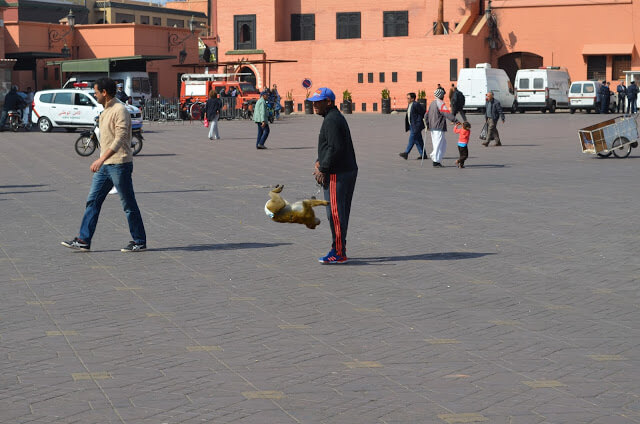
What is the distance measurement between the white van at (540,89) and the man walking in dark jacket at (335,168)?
43.2 m

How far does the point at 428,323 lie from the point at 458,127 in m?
13.3

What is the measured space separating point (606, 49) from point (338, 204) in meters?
51.1

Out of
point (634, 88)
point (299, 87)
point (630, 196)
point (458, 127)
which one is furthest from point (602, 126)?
point (299, 87)

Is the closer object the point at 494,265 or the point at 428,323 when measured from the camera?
the point at 428,323

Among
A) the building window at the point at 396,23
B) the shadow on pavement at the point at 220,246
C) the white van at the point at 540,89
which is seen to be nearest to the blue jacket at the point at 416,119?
the shadow on pavement at the point at 220,246

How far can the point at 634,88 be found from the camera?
48438 millimetres

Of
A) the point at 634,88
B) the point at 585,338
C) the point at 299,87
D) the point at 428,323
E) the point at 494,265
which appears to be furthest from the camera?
the point at 299,87

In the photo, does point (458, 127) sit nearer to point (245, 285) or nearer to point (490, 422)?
point (245, 285)

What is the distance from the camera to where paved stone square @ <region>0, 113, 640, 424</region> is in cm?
548

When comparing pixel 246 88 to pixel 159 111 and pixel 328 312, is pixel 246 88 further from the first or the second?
pixel 328 312

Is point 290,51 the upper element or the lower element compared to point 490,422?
upper

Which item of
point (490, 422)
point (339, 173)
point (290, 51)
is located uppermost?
point (290, 51)

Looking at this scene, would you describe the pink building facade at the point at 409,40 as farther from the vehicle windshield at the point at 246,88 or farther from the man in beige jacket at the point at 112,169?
the man in beige jacket at the point at 112,169

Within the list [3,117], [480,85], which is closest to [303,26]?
[480,85]
